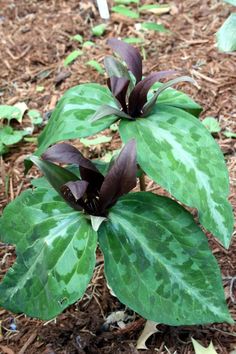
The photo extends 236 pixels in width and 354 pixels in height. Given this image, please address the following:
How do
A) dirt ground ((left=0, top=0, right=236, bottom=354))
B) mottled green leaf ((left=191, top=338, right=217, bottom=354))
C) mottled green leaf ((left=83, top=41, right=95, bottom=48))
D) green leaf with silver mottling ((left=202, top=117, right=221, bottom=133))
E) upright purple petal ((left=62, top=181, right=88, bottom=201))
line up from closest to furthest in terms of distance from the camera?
upright purple petal ((left=62, top=181, right=88, bottom=201)), mottled green leaf ((left=191, top=338, right=217, bottom=354)), dirt ground ((left=0, top=0, right=236, bottom=354)), green leaf with silver mottling ((left=202, top=117, right=221, bottom=133)), mottled green leaf ((left=83, top=41, right=95, bottom=48))

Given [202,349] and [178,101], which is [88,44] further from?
[202,349]

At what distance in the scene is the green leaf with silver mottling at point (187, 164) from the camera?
1350 mm

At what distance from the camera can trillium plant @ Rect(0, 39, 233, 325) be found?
4.45 feet

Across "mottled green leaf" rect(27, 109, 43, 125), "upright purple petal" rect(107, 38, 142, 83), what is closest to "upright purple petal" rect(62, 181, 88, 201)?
"upright purple petal" rect(107, 38, 142, 83)

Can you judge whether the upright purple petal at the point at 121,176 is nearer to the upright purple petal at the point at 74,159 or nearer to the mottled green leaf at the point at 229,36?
the upright purple petal at the point at 74,159

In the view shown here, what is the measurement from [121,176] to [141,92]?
0.28m

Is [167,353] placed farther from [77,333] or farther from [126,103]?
[126,103]

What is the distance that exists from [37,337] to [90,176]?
562mm

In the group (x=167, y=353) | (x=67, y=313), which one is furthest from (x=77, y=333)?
(x=167, y=353)

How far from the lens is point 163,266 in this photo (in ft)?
4.55

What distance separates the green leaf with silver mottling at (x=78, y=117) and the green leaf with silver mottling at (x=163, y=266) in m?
0.24

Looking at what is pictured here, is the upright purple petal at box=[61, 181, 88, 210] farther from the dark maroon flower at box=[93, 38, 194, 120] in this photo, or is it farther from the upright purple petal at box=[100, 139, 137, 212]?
the dark maroon flower at box=[93, 38, 194, 120]

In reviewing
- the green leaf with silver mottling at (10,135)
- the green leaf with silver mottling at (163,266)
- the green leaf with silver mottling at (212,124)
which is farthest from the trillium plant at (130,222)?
the green leaf with silver mottling at (10,135)

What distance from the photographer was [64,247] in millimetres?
1401
